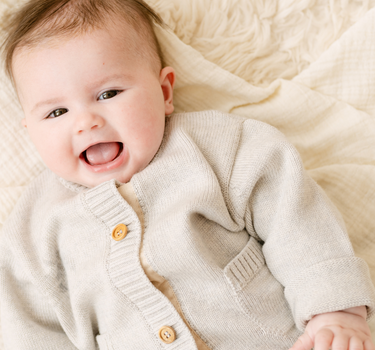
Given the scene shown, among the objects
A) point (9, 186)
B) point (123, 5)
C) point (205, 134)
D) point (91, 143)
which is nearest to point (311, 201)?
point (205, 134)

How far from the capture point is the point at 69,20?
1370 mm

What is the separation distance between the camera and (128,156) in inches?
54.7

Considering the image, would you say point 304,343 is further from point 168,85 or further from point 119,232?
point 168,85

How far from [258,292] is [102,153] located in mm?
631

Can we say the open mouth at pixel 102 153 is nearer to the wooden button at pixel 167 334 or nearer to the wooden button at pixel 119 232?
the wooden button at pixel 119 232

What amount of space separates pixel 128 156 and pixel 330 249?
65cm

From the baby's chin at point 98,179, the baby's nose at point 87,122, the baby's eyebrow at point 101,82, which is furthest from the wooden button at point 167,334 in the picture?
the baby's eyebrow at point 101,82

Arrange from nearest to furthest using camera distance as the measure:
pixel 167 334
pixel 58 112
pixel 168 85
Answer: pixel 167 334 < pixel 58 112 < pixel 168 85

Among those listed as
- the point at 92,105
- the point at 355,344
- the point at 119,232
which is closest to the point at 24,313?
the point at 119,232

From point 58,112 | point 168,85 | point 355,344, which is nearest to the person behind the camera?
point 355,344

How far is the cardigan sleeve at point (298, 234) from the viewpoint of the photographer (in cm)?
122

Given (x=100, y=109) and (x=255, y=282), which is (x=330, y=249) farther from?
(x=100, y=109)

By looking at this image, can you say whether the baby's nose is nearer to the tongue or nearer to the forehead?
the tongue

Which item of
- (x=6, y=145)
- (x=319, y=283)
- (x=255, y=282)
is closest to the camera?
(x=319, y=283)
